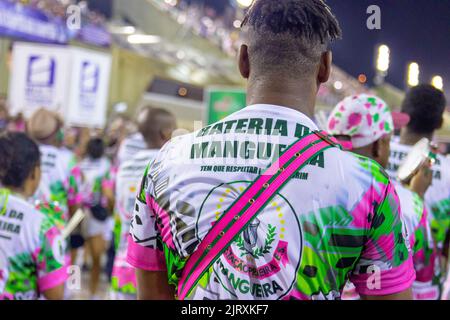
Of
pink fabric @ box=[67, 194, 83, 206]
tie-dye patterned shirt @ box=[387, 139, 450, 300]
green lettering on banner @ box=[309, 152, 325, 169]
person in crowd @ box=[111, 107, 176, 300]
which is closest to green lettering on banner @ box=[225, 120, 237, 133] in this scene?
green lettering on banner @ box=[309, 152, 325, 169]

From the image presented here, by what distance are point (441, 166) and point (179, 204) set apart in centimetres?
217

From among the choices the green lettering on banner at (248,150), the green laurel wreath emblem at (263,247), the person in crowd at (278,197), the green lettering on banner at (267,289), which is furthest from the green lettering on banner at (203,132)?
the green lettering on banner at (267,289)

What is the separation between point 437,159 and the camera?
10.6ft

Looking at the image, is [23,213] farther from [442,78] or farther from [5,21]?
[5,21]

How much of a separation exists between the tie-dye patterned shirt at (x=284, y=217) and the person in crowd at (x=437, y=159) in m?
1.68

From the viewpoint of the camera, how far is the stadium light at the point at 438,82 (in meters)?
2.80

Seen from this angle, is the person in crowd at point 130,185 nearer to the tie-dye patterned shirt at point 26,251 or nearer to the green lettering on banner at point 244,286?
the tie-dye patterned shirt at point 26,251

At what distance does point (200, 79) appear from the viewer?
23281 mm

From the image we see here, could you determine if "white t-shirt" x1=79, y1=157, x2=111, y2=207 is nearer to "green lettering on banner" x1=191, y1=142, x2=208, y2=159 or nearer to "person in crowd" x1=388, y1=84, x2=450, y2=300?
"person in crowd" x1=388, y1=84, x2=450, y2=300

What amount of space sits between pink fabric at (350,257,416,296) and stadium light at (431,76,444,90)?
1.48 m

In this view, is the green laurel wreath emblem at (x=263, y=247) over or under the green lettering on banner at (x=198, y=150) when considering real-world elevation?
under

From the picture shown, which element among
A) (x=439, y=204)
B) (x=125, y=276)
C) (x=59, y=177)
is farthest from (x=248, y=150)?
(x=59, y=177)

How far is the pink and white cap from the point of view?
2.56 metres

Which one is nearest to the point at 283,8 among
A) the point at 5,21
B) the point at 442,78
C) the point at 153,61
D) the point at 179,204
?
the point at 179,204
